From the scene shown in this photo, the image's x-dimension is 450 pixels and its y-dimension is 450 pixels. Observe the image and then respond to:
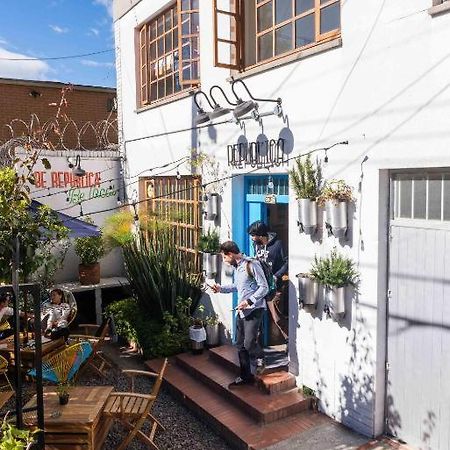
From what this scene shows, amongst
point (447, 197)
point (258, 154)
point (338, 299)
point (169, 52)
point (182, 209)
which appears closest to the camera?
point (447, 197)

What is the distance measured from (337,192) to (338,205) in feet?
0.49

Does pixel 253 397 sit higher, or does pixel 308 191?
pixel 308 191

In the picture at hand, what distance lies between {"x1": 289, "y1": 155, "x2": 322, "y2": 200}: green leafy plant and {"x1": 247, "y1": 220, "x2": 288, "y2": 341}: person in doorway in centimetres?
101

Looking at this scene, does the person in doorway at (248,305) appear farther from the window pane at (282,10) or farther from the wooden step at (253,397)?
the window pane at (282,10)

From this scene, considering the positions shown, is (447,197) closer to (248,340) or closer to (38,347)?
(248,340)

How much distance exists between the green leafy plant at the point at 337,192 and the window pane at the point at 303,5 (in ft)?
7.29

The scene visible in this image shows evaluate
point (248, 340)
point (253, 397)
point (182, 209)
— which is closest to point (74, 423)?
point (253, 397)

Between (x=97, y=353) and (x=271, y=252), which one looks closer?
(x=271, y=252)

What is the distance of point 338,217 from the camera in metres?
5.21

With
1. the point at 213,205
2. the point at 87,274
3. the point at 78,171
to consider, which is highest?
the point at 78,171

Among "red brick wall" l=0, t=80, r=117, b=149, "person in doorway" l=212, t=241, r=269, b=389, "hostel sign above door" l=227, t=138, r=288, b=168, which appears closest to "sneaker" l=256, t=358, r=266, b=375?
"person in doorway" l=212, t=241, r=269, b=389

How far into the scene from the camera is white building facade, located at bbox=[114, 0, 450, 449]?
179 inches

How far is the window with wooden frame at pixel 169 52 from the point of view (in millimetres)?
8172

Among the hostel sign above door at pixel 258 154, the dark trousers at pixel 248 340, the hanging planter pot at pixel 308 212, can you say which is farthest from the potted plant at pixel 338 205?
the dark trousers at pixel 248 340
